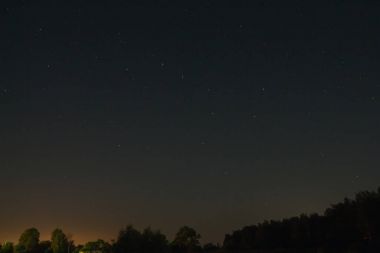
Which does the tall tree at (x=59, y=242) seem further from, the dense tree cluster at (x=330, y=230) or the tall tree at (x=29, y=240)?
the dense tree cluster at (x=330, y=230)

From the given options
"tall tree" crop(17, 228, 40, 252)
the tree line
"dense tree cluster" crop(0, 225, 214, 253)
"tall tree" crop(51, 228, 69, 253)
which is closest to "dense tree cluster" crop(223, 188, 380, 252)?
the tree line

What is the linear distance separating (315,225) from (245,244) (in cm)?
2224

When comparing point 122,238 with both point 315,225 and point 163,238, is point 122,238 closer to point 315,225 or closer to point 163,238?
point 163,238

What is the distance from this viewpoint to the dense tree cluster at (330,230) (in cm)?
6169

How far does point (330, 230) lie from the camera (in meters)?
70.0

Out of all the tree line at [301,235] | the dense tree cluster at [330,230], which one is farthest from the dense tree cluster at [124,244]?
the dense tree cluster at [330,230]

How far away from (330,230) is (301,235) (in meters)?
8.78

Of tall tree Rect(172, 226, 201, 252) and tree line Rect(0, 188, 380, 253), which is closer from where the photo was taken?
tree line Rect(0, 188, 380, 253)

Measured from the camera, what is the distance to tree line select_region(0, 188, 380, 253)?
204 ft

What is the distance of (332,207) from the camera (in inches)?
3039

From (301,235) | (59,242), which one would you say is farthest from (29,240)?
(301,235)

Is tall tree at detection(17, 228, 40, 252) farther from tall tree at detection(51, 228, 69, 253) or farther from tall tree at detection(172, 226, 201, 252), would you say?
tall tree at detection(172, 226, 201, 252)

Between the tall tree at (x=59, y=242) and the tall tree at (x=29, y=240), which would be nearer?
the tall tree at (x=59, y=242)

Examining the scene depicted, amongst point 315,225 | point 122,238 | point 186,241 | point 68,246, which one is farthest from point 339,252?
point 68,246
